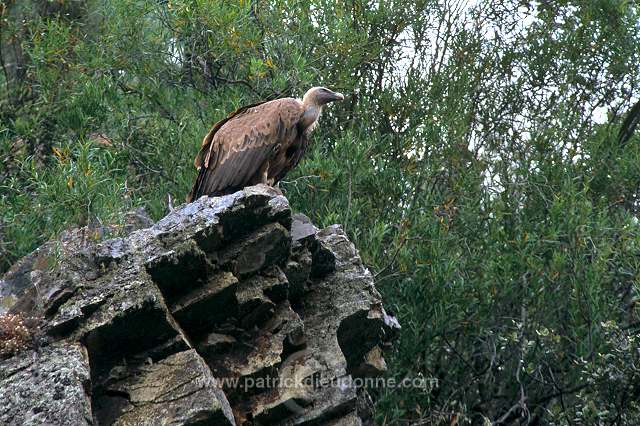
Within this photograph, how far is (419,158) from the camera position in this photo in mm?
17453

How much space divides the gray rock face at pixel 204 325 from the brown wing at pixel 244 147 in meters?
1.25

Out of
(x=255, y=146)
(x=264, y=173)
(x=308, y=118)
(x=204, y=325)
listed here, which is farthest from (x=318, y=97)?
(x=204, y=325)

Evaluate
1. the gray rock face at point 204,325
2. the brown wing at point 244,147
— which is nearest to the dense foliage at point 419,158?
the brown wing at point 244,147

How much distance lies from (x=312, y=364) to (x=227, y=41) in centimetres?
730

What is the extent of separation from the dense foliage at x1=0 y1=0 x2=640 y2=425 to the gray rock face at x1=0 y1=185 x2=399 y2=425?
3244 mm

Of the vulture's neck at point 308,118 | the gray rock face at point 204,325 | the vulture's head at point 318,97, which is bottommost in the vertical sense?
the gray rock face at point 204,325

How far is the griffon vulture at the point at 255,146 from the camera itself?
12617 millimetres

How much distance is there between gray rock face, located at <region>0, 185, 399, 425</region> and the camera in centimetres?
884

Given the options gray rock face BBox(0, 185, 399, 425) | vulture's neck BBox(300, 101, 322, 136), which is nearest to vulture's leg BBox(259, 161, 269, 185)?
vulture's neck BBox(300, 101, 322, 136)

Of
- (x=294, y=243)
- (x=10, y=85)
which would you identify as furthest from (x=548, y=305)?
(x=10, y=85)

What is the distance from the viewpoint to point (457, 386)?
53.1ft

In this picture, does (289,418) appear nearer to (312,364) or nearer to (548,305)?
(312,364)

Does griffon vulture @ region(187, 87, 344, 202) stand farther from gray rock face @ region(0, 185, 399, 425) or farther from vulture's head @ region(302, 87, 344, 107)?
gray rock face @ region(0, 185, 399, 425)

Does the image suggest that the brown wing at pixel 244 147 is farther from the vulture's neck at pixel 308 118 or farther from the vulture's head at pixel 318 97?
the vulture's head at pixel 318 97
